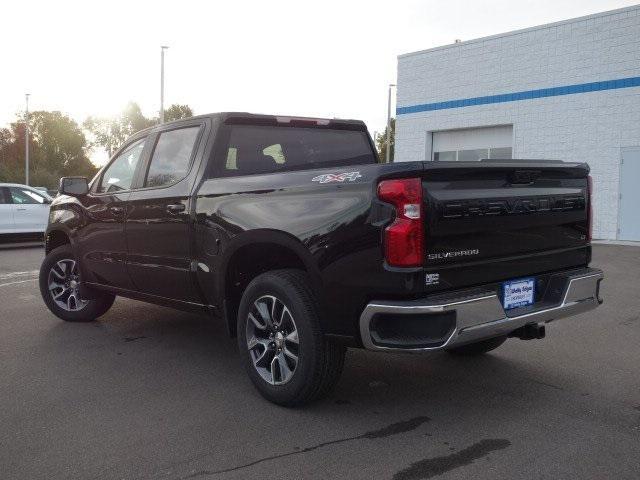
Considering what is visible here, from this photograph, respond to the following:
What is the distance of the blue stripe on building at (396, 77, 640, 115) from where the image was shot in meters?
16.4

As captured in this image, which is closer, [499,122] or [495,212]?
[495,212]

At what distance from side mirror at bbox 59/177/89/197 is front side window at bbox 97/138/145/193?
6.5 inches

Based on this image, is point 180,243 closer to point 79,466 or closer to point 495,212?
point 79,466

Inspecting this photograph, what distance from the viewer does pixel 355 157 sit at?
5609 millimetres

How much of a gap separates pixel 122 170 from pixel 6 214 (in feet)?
33.7

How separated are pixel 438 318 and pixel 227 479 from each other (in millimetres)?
1305

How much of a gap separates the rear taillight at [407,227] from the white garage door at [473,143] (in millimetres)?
16460

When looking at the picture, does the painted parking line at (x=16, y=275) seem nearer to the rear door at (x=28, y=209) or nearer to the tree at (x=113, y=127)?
the rear door at (x=28, y=209)

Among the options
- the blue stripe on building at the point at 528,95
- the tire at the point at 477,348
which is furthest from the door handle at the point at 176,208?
the blue stripe on building at the point at 528,95

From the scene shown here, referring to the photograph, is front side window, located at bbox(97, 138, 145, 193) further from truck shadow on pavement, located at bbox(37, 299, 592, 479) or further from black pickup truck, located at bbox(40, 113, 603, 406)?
truck shadow on pavement, located at bbox(37, 299, 592, 479)

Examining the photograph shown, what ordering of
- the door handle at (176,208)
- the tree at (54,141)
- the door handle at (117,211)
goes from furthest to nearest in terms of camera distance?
the tree at (54,141) < the door handle at (117,211) < the door handle at (176,208)

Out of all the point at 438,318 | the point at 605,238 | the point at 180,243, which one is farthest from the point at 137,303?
the point at 605,238

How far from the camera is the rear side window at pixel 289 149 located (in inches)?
192

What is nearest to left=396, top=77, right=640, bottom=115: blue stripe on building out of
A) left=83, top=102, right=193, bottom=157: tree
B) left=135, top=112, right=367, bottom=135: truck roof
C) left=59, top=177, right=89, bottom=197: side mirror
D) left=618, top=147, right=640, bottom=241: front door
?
left=618, top=147, right=640, bottom=241: front door
